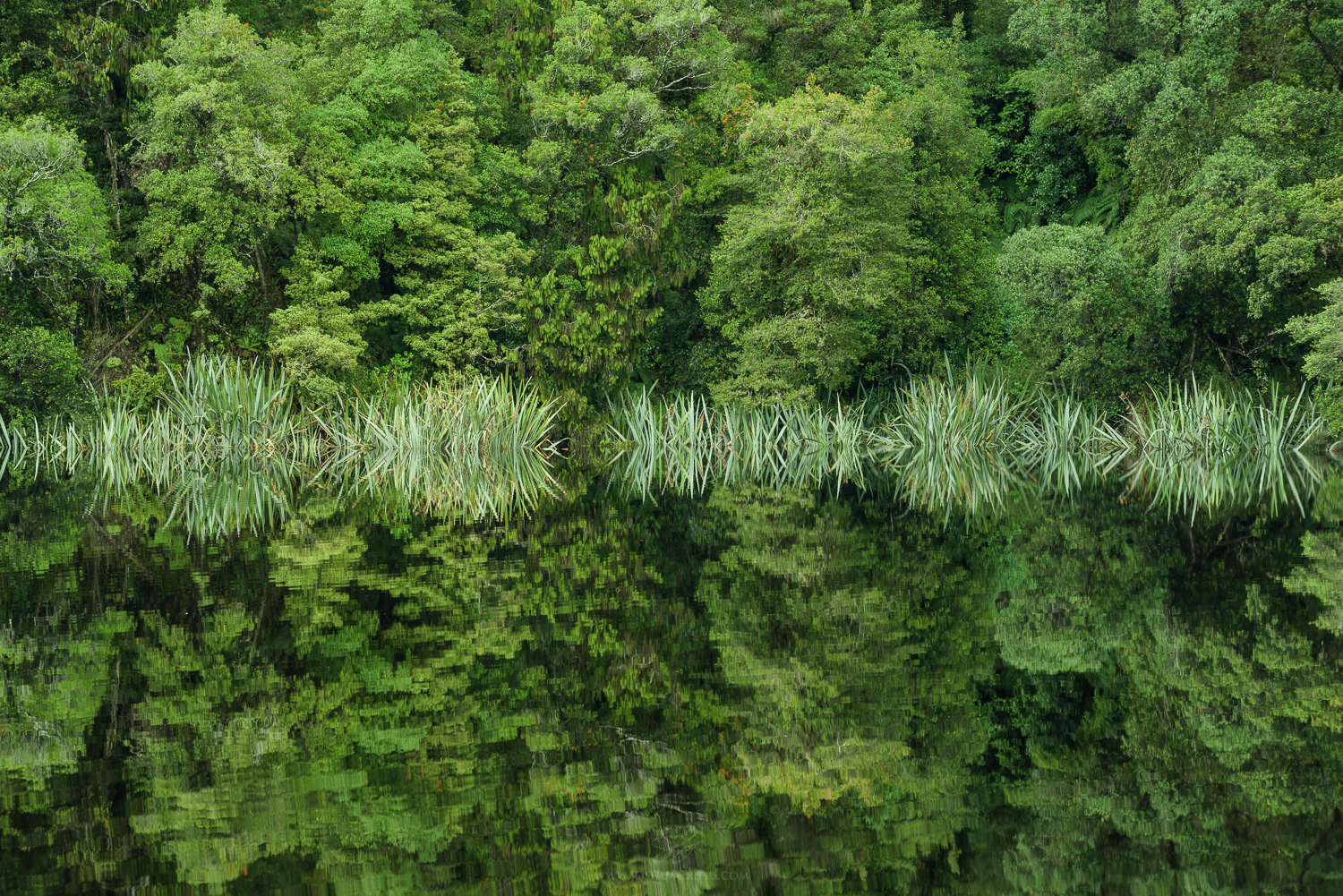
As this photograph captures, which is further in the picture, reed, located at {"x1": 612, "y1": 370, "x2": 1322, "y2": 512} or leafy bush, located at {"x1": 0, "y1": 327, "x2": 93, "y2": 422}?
leafy bush, located at {"x1": 0, "y1": 327, "x2": 93, "y2": 422}

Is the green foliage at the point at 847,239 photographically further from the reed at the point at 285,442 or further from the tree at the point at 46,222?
the tree at the point at 46,222

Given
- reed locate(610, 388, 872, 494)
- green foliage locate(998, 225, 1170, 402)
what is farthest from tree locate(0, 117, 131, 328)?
green foliage locate(998, 225, 1170, 402)

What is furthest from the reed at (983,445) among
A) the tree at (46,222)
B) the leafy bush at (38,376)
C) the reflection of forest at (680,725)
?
the tree at (46,222)

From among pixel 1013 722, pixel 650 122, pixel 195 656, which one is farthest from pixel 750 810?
pixel 650 122

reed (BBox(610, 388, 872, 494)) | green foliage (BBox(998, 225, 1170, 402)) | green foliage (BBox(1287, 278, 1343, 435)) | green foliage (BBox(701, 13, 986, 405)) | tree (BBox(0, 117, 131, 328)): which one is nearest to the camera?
reed (BBox(610, 388, 872, 494))

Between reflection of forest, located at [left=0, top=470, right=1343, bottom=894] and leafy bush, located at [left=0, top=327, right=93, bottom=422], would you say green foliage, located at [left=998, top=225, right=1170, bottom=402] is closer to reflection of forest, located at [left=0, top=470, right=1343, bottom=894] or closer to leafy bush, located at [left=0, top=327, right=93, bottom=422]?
reflection of forest, located at [left=0, top=470, right=1343, bottom=894]

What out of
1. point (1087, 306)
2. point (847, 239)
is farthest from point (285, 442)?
point (1087, 306)

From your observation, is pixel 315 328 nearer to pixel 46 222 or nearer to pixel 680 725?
pixel 46 222
